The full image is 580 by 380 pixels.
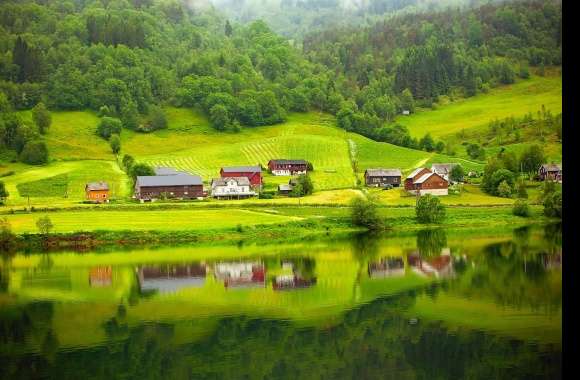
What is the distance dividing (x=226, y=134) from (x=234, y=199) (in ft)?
132

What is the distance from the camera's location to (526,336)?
23375mm

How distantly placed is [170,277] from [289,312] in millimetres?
11716

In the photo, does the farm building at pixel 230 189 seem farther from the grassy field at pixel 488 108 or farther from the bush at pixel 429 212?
the grassy field at pixel 488 108

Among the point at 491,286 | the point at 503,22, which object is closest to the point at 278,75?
the point at 503,22

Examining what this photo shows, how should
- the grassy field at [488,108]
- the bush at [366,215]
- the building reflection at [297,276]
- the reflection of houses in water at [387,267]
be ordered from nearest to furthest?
the building reflection at [297,276] → the reflection of houses in water at [387,267] → the bush at [366,215] → the grassy field at [488,108]

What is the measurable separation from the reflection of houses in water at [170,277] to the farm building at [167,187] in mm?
27195

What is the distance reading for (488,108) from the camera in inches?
4793

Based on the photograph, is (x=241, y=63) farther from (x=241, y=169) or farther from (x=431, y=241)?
(x=431, y=241)

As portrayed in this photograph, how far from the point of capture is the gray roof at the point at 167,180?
6844 centimetres

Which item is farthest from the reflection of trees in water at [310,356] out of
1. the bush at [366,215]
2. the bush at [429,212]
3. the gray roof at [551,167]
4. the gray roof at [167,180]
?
the gray roof at [551,167]

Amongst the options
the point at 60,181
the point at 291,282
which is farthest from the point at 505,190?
the point at 60,181

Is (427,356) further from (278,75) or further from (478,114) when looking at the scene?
(278,75)

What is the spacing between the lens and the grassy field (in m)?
113

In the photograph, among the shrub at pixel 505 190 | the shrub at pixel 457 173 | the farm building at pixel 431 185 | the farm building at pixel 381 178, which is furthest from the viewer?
the farm building at pixel 381 178
